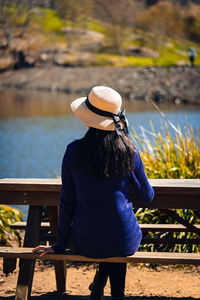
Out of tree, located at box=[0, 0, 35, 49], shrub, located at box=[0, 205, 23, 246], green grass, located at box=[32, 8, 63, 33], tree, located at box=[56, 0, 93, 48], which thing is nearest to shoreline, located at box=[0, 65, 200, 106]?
tree, located at box=[0, 0, 35, 49]

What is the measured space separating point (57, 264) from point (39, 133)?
14.5 m

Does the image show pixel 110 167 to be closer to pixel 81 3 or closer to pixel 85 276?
pixel 85 276

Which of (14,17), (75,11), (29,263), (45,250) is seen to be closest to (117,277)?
(45,250)

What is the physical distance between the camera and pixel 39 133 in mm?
17906

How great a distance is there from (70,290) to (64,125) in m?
16.5

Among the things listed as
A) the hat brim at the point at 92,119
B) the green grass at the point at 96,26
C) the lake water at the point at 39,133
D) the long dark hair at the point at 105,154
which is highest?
the hat brim at the point at 92,119

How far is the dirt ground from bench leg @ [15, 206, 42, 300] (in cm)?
73

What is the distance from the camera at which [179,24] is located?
262 feet

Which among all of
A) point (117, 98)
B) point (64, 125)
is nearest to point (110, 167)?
point (117, 98)

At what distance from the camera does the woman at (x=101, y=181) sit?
2.60 metres

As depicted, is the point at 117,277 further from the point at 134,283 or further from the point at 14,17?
the point at 14,17

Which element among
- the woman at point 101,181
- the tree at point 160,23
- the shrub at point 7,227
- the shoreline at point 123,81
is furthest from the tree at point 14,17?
the woman at point 101,181

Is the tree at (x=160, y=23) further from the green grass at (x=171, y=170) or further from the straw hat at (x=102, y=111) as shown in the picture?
the straw hat at (x=102, y=111)

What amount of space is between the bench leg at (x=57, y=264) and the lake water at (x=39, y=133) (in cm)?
208
